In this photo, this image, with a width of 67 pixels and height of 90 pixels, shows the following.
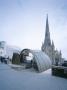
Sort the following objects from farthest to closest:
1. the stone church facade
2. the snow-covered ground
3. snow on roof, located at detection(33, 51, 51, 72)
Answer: the stone church facade, snow on roof, located at detection(33, 51, 51, 72), the snow-covered ground

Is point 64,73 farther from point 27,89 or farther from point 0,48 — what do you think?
point 0,48

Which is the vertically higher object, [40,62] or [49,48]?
[49,48]

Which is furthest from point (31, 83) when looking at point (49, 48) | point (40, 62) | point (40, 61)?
point (49, 48)

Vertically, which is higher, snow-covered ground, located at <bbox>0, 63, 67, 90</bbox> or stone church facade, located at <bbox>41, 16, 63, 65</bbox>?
stone church facade, located at <bbox>41, 16, 63, 65</bbox>

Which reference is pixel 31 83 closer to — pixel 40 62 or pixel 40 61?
pixel 40 62

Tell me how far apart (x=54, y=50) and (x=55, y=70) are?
6421 cm

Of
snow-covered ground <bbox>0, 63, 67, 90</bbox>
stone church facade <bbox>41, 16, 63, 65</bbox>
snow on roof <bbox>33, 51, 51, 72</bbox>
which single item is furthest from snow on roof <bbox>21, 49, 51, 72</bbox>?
stone church facade <bbox>41, 16, 63, 65</bbox>

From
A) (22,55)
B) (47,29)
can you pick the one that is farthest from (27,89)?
(47,29)

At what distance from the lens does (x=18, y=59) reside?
34719 mm

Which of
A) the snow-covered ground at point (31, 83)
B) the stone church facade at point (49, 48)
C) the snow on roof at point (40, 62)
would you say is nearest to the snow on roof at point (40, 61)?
the snow on roof at point (40, 62)

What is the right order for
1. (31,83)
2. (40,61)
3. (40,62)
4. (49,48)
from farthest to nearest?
(49,48), (40,61), (40,62), (31,83)

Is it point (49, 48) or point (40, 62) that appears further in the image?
point (49, 48)

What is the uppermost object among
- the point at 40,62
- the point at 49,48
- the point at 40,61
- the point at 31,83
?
the point at 49,48

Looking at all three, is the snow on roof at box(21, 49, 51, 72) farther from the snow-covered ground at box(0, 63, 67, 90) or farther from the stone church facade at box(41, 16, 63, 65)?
the stone church facade at box(41, 16, 63, 65)
